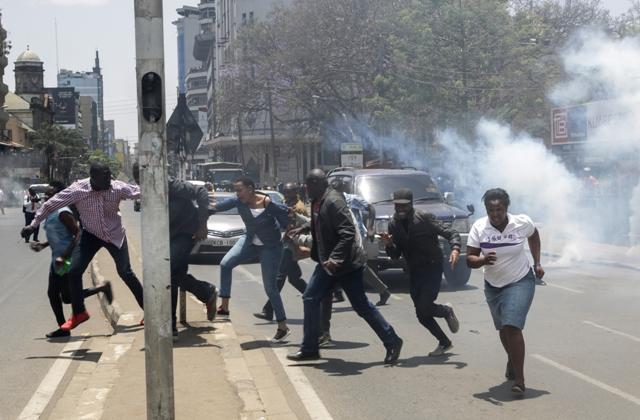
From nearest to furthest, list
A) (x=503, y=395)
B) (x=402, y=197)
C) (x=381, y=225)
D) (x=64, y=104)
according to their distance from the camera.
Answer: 1. (x=503, y=395)
2. (x=402, y=197)
3. (x=381, y=225)
4. (x=64, y=104)

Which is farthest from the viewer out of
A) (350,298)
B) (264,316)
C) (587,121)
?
(587,121)

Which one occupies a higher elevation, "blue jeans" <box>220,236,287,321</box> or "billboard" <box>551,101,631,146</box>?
"billboard" <box>551,101,631,146</box>

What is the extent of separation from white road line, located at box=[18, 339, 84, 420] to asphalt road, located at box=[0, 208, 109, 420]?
0.15 feet

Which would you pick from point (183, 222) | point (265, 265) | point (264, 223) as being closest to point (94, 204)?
point (183, 222)

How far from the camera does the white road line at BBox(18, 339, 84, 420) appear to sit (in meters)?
6.96

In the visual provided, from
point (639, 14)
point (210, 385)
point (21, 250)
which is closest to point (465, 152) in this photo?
point (639, 14)

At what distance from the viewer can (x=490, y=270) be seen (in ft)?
24.2

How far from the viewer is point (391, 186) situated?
15961 mm

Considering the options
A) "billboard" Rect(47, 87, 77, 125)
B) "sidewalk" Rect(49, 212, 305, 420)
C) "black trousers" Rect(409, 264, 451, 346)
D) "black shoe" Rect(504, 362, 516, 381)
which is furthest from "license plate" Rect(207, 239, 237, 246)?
"billboard" Rect(47, 87, 77, 125)

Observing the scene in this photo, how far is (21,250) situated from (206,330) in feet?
57.3

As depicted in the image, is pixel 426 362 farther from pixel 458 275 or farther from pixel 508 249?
pixel 458 275

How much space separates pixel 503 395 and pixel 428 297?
1.69 meters

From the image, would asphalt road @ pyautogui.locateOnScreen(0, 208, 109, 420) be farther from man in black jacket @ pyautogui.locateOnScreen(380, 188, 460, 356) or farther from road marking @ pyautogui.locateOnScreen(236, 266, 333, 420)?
man in black jacket @ pyautogui.locateOnScreen(380, 188, 460, 356)

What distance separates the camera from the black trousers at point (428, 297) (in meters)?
8.76
